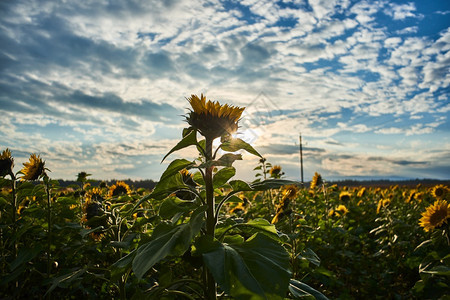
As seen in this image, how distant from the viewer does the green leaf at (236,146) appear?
1218mm

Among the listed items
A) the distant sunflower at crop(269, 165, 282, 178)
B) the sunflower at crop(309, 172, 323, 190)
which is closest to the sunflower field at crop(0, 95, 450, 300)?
the distant sunflower at crop(269, 165, 282, 178)

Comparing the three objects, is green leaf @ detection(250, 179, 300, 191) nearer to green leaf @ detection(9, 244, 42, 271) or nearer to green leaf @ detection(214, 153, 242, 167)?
green leaf @ detection(214, 153, 242, 167)

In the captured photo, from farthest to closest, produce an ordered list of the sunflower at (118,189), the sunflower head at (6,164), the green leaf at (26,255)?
the sunflower at (118,189) → the sunflower head at (6,164) → the green leaf at (26,255)

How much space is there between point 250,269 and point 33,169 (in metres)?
2.69

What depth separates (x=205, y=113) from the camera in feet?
4.47

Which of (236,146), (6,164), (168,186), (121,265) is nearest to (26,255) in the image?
(6,164)

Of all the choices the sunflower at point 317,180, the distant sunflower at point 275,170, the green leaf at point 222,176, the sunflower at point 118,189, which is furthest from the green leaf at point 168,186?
the sunflower at point 317,180

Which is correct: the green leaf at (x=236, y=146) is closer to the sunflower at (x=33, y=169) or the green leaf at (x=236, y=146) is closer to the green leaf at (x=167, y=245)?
the green leaf at (x=167, y=245)

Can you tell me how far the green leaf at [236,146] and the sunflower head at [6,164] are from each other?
7.63 ft

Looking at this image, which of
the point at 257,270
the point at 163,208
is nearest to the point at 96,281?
the point at 163,208

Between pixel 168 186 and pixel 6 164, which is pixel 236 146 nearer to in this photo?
pixel 168 186

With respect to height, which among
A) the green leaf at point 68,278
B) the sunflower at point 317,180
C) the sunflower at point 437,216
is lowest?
the green leaf at point 68,278

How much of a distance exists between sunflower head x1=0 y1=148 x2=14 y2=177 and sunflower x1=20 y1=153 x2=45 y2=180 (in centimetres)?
12

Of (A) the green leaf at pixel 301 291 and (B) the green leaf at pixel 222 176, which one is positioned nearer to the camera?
(A) the green leaf at pixel 301 291
